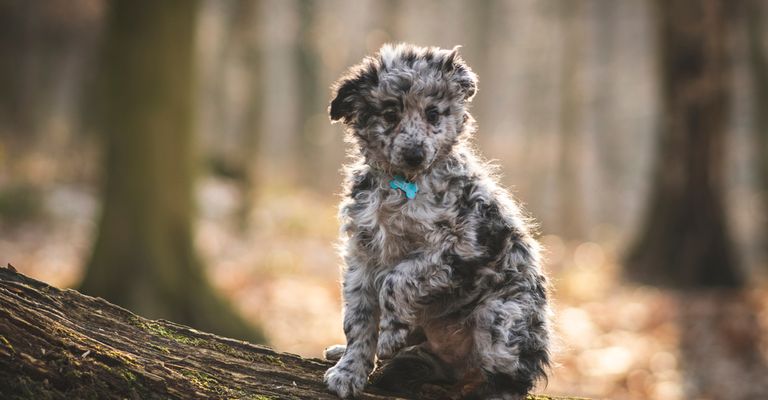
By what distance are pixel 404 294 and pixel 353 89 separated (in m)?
1.35

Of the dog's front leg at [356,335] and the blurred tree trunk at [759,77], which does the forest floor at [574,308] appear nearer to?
the dog's front leg at [356,335]

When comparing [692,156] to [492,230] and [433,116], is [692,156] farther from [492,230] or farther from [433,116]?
[433,116]

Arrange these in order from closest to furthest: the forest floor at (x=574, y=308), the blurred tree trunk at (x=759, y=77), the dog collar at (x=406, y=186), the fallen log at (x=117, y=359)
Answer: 1. the fallen log at (x=117, y=359)
2. the dog collar at (x=406, y=186)
3. the forest floor at (x=574, y=308)
4. the blurred tree trunk at (x=759, y=77)

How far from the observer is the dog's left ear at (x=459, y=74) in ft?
15.3

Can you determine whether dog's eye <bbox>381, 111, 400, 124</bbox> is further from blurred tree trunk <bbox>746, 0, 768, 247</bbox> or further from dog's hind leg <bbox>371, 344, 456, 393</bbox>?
blurred tree trunk <bbox>746, 0, 768, 247</bbox>

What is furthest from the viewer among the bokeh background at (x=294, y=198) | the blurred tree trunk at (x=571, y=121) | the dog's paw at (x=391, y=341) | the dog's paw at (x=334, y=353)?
the blurred tree trunk at (x=571, y=121)

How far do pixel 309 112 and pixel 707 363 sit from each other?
2621cm

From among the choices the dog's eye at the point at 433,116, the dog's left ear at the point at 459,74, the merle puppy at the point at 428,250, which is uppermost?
the dog's left ear at the point at 459,74

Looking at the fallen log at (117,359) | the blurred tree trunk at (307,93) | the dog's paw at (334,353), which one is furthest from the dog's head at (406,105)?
the blurred tree trunk at (307,93)

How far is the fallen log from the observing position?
3.67 m

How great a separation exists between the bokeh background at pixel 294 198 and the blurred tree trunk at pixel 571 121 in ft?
0.27

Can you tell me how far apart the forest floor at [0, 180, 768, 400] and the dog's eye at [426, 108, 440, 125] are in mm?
1806

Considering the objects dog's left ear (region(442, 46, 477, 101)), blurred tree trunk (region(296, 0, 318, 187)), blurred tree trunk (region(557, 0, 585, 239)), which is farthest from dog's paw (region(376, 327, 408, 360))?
blurred tree trunk (region(296, 0, 318, 187))

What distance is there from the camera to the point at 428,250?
14.6 ft
